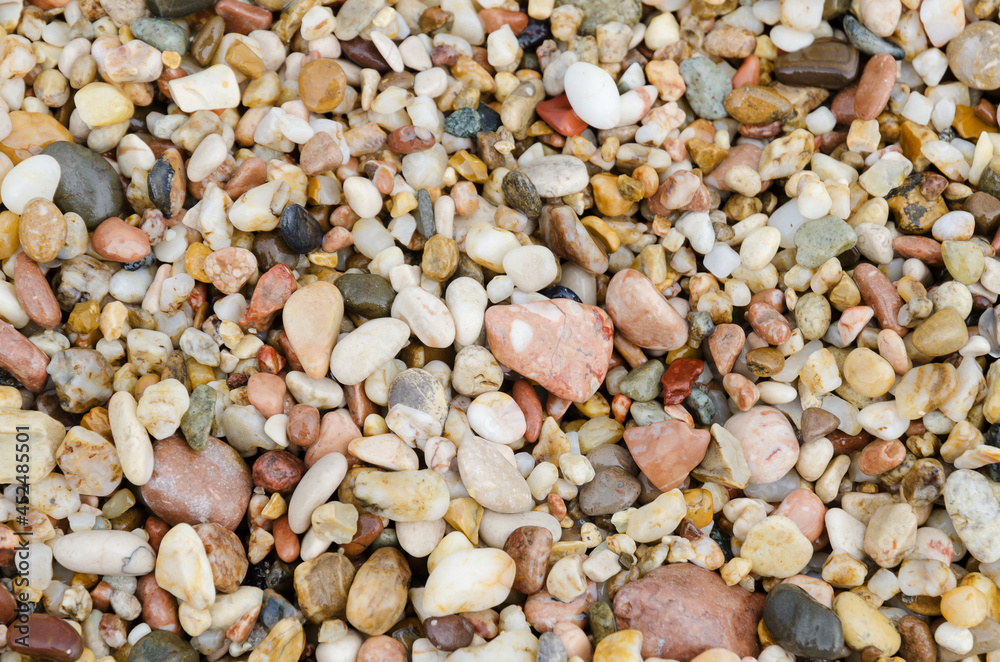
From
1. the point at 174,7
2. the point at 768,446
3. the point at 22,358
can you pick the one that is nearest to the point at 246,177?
the point at 174,7

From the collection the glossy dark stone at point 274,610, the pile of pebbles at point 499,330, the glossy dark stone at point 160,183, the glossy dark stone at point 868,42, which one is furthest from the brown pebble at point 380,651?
the glossy dark stone at point 868,42

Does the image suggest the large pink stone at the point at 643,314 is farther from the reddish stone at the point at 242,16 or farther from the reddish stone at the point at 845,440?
the reddish stone at the point at 242,16

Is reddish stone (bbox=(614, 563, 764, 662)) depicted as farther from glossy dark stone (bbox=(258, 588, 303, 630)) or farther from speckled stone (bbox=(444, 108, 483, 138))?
speckled stone (bbox=(444, 108, 483, 138))

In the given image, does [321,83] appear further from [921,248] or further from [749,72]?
[921,248]

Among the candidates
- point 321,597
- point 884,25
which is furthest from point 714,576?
point 884,25

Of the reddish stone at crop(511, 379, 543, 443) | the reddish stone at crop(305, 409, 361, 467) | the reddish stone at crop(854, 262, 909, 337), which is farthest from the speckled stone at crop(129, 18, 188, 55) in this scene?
the reddish stone at crop(854, 262, 909, 337)

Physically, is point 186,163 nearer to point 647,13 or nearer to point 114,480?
point 114,480
